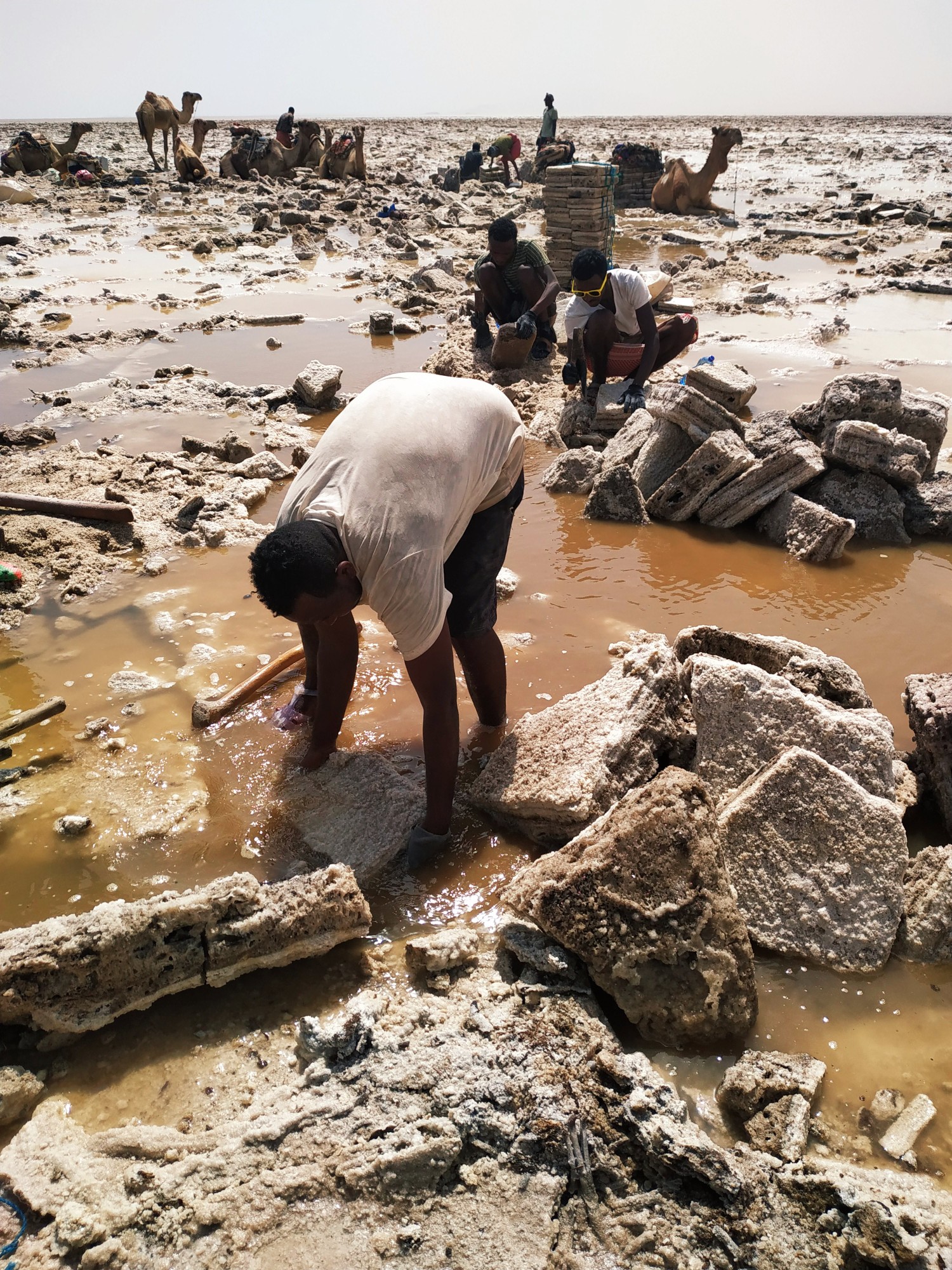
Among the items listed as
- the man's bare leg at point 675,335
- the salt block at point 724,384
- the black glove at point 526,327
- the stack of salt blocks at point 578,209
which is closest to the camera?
the salt block at point 724,384

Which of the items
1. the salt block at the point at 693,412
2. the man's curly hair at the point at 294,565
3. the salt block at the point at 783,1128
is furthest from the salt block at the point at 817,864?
the salt block at the point at 693,412

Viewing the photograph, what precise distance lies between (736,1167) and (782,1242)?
16 centimetres

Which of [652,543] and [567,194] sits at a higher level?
[567,194]

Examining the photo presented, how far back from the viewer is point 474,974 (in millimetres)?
2416

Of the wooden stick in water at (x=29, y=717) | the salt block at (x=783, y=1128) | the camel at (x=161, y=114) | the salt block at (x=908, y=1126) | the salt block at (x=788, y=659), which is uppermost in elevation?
the camel at (x=161, y=114)

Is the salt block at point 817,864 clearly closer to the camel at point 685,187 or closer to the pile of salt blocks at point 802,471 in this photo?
the pile of salt blocks at point 802,471

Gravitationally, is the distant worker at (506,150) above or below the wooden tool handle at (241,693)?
above

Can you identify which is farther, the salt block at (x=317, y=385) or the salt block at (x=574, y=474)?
the salt block at (x=317, y=385)

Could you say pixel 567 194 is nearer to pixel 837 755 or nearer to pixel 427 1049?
pixel 837 755

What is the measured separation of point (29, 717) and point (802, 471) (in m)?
4.58

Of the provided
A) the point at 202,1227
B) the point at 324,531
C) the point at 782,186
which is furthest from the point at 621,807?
the point at 782,186

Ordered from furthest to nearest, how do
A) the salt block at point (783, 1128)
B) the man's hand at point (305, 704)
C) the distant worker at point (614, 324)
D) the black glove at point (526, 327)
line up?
the black glove at point (526, 327), the distant worker at point (614, 324), the man's hand at point (305, 704), the salt block at point (783, 1128)

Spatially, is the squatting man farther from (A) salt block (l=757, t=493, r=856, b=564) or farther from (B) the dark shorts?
(A) salt block (l=757, t=493, r=856, b=564)

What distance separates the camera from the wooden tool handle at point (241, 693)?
3658 millimetres
